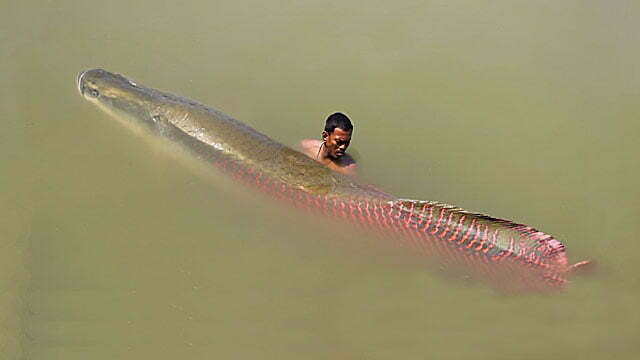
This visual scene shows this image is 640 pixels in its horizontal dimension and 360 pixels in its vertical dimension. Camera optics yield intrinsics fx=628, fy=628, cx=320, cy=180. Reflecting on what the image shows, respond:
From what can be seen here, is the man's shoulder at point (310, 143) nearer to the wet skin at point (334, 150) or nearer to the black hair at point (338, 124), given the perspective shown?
the wet skin at point (334, 150)

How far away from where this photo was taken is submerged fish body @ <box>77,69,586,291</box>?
6.64ft

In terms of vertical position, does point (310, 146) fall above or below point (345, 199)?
above

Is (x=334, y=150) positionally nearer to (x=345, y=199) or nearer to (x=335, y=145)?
(x=335, y=145)

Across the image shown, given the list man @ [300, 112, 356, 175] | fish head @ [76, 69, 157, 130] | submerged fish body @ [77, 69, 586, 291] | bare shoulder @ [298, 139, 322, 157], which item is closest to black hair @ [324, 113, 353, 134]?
man @ [300, 112, 356, 175]

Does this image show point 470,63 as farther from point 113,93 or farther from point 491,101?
point 113,93

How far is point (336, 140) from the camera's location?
2.29 m

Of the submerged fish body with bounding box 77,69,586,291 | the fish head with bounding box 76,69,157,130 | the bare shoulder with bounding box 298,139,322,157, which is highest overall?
the bare shoulder with bounding box 298,139,322,157

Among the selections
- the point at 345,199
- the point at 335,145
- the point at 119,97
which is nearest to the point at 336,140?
the point at 335,145

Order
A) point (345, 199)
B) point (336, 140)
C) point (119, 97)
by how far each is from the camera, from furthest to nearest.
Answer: point (119, 97) < point (336, 140) < point (345, 199)

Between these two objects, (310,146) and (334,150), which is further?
(310,146)

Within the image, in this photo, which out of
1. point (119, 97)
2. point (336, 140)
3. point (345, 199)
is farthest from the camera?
point (119, 97)

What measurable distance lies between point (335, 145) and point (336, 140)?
0.03 m

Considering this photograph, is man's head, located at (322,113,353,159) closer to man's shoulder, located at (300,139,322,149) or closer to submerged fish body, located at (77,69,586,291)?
submerged fish body, located at (77,69,586,291)

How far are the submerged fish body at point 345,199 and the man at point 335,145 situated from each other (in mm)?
116
